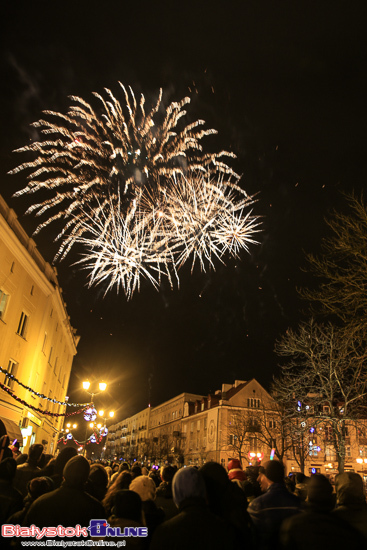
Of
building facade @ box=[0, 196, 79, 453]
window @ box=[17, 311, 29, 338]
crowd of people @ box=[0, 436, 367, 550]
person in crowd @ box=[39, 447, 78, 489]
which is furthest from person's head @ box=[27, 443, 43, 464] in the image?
window @ box=[17, 311, 29, 338]

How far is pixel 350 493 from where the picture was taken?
3.88 meters

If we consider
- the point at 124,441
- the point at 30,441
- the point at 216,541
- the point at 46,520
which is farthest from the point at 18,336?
the point at 124,441

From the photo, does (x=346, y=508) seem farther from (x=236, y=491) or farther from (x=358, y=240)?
(x=358, y=240)

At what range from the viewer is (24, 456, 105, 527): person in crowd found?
3518 millimetres

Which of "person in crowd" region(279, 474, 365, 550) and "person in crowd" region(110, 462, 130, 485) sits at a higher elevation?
"person in crowd" region(110, 462, 130, 485)

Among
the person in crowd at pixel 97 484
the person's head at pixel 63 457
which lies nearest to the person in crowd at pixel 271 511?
the person in crowd at pixel 97 484

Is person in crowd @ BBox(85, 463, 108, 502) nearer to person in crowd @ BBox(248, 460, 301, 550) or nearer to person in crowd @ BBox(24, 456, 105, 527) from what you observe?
person in crowd @ BBox(24, 456, 105, 527)

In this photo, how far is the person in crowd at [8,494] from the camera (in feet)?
15.5

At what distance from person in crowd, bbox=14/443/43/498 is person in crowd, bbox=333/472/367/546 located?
4892 millimetres

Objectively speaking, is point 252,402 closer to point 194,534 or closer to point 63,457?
point 63,457

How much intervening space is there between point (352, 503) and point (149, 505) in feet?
7.25

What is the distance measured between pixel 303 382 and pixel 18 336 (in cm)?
1652

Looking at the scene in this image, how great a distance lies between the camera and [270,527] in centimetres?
384

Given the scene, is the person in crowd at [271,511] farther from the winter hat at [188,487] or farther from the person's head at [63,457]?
the person's head at [63,457]
